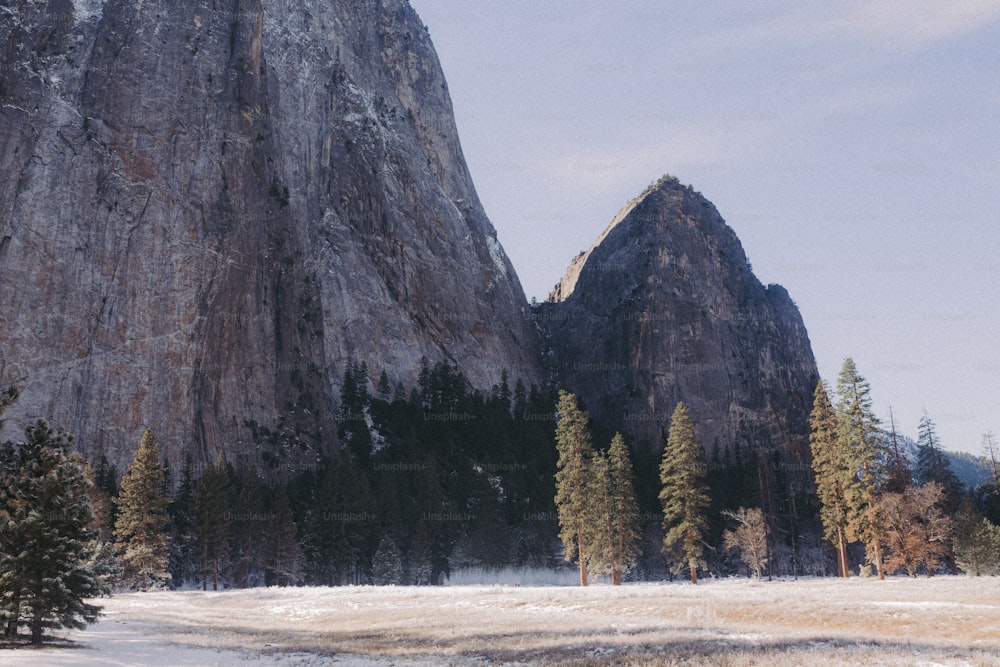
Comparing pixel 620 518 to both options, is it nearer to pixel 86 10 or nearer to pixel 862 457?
pixel 862 457

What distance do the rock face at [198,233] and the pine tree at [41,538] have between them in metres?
74.1

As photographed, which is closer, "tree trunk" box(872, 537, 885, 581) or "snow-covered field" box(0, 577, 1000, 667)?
"snow-covered field" box(0, 577, 1000, 667)

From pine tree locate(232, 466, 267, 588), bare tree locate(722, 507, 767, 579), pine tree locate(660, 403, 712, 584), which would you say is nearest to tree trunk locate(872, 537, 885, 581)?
pine tree locate(660, 403, 712, 584)

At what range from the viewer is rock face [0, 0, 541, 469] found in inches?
3910

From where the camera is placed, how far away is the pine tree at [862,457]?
56.6 m

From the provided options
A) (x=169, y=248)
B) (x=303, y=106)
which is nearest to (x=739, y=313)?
(x=303, y=106)

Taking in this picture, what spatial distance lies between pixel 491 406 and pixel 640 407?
37831mm

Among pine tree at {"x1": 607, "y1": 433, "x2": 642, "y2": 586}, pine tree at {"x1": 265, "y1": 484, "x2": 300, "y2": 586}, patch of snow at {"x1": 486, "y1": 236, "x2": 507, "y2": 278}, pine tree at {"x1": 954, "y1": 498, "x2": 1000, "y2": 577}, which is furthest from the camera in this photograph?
patch of snow at {"x1": 486, "y1": 236, "x2": 507, "y2": 278}

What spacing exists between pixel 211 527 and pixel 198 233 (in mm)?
46492

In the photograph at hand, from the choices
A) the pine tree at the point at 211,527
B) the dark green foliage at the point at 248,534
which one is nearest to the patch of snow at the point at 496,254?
→ the dark green foliage at the point at 248,534

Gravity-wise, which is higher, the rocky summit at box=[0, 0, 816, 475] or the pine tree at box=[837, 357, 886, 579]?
the rocky summit at box=[0, 0, 816, 475]

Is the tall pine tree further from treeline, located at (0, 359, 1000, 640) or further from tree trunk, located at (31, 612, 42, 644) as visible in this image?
tree trunk, located at (31, 612, 42, 644)

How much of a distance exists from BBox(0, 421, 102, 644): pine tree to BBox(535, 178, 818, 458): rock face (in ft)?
431

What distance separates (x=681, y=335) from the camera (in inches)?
6594
